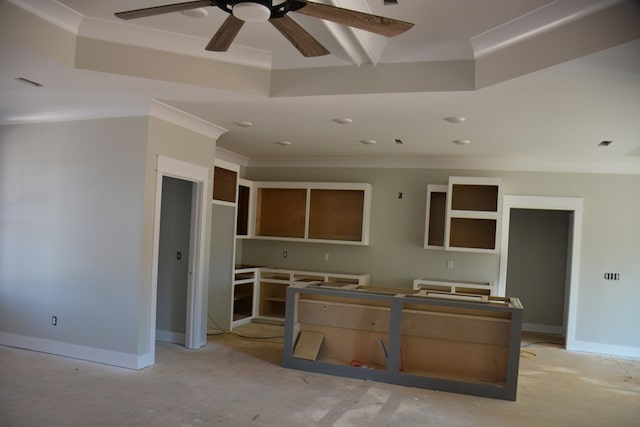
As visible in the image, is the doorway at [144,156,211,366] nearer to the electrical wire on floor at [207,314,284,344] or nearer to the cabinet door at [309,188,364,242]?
the electrical wire on floor at [207,314,284,344]

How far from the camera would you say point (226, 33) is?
102 inches

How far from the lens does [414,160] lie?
6.96 metres

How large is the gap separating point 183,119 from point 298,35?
2.73 meters

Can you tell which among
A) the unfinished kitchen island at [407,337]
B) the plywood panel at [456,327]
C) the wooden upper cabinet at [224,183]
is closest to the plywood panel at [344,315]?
the unfinished kitchen island at [407,337]

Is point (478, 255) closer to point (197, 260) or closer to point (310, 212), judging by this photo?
point (310, 212)

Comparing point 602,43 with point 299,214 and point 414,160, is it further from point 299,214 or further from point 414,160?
point 299,214

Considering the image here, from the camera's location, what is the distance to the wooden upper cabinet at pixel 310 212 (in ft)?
23.8

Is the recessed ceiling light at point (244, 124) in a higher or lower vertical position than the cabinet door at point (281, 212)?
higher

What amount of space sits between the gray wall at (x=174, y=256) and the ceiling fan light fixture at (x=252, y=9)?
3.68 metres

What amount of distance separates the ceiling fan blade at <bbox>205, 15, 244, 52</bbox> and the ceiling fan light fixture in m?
0.12

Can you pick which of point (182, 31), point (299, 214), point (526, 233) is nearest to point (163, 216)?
point (299, 214)

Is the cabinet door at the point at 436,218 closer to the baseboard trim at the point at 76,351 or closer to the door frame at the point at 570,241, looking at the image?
the door frame at the point at 570,241

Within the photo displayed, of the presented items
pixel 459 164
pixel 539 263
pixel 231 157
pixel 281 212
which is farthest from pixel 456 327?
pixel 231 157

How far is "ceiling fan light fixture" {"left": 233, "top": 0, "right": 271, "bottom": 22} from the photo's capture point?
217 cm
